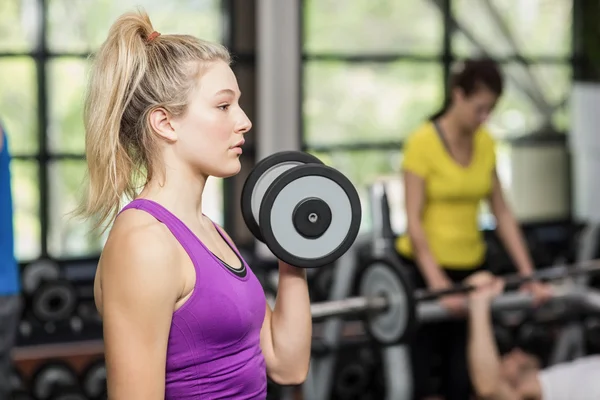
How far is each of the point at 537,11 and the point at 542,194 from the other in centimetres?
82

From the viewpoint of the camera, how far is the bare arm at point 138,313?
88 cm

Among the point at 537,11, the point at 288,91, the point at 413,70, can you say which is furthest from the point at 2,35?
the point at 537,11

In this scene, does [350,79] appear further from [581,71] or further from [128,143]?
[128,143]

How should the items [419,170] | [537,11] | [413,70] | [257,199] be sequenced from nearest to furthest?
[257,199] < [419,170] < [413,70] < [537,11]

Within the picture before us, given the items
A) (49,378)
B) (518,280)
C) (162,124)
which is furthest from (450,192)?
(162,124)

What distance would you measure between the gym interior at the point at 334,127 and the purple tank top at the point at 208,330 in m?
1.63

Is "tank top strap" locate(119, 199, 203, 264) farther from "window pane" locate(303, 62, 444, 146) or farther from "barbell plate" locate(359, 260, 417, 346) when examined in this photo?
"window pane" locate(303, 62, 444, 146)

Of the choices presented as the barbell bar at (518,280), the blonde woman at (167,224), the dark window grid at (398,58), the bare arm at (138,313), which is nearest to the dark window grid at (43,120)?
the dark window grid at (398,58)

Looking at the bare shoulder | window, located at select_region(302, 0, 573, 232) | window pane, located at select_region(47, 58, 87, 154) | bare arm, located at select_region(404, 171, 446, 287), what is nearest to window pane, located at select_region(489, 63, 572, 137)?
window, located at select_region(302, 0, 573, 232)

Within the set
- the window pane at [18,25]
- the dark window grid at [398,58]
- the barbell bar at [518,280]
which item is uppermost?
the window pane at [18,25]

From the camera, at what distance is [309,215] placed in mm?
1023

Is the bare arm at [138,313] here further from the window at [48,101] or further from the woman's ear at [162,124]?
the window at [48,101]

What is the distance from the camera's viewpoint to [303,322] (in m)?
1.12

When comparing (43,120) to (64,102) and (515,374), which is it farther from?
(515,374)
